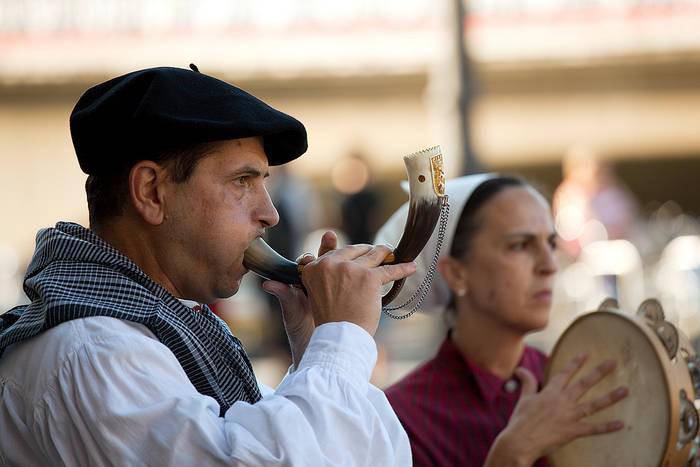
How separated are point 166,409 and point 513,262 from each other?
5.48ft

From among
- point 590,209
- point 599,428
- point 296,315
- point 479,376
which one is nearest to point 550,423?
point 599,428

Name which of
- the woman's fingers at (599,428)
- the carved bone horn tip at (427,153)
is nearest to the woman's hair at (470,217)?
A: the woman's fingers at (599,428)

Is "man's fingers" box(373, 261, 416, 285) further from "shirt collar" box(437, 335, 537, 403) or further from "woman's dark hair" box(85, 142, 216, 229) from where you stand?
"shirt collar" box(437, 335, 537, 403)

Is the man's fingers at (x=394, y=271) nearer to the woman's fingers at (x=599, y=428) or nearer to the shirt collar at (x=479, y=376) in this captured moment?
the woman's fingers at (x=599, y=428)

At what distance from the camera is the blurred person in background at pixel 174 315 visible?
191 cm

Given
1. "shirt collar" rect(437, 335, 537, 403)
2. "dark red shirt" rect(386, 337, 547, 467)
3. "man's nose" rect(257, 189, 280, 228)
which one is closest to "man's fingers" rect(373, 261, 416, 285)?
"man's nose" rect(257, 189, 280, 228)

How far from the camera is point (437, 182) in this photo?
222 cm

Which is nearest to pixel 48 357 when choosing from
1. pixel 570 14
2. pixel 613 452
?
pixel 613 452

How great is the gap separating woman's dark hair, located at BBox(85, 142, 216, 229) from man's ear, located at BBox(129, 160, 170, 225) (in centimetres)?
1

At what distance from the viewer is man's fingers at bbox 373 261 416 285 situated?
6.98 ft

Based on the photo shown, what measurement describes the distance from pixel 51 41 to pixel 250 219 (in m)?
13.8

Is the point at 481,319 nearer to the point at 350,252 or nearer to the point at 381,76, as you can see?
the point at 350,252

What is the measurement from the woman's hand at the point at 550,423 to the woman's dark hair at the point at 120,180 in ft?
3.55

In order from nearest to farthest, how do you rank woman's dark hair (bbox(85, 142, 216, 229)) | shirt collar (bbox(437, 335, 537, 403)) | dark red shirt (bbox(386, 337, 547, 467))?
1. woman's dark hair (bbox(85, 142, 216, 229))
2. dark red shirt (bbox(386, 337, 547, 467))
3. shirt collar (bbox(437, 335, 537, 403))
